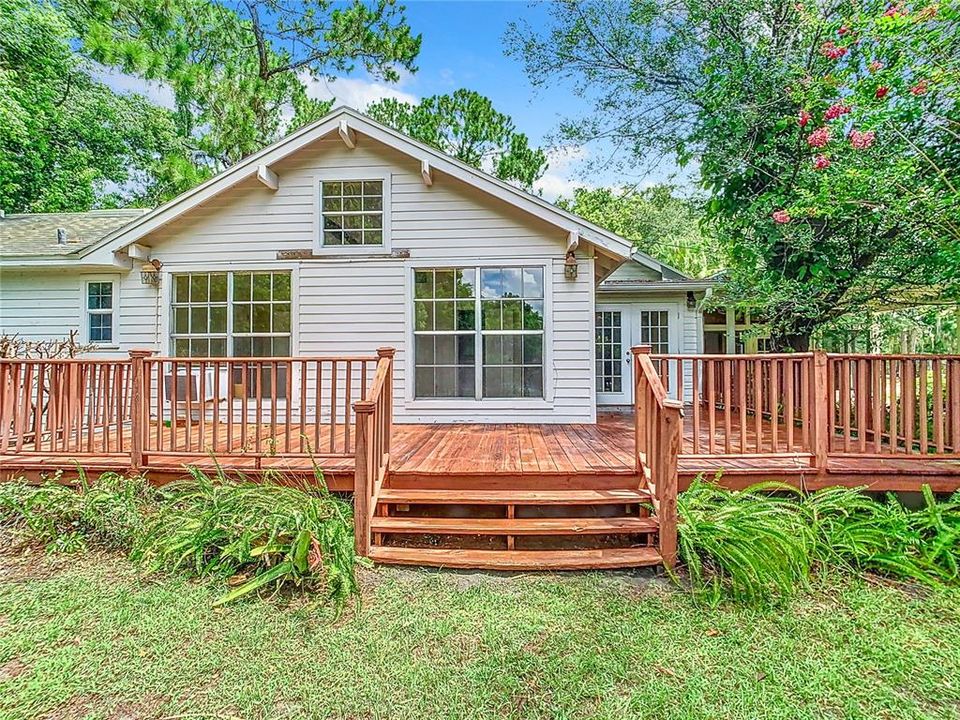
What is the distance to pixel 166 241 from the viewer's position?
705 cm

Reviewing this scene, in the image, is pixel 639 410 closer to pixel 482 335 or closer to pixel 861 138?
pixel 482 335

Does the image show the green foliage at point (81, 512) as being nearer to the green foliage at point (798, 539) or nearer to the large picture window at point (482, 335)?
the large picture window at point (482, 335)

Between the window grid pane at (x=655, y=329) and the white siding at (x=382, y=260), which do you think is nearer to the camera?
the white siding at (x=382, y=260)

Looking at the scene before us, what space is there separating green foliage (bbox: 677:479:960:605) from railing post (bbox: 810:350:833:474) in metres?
0.29

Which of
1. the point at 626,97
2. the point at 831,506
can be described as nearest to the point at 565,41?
the point at 626,97

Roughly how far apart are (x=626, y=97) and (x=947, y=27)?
14.7 feet

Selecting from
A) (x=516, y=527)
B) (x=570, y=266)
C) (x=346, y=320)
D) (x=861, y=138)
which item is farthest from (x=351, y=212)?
(x=861, y=138)

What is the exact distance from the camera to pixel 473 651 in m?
2.70

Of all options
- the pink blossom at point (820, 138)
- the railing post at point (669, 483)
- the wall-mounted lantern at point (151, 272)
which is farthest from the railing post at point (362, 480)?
the pink blossom at point (820, 138)

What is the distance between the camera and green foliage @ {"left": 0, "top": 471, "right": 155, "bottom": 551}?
149 inches

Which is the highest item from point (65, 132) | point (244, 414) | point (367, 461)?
point (65, 132)

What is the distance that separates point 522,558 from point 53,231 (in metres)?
Result: 11.7

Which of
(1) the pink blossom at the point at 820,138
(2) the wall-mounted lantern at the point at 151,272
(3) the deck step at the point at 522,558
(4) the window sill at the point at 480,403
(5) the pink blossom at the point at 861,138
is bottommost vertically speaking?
(3) the deck step at the point at 522,558

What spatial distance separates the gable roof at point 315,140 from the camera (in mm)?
6371
